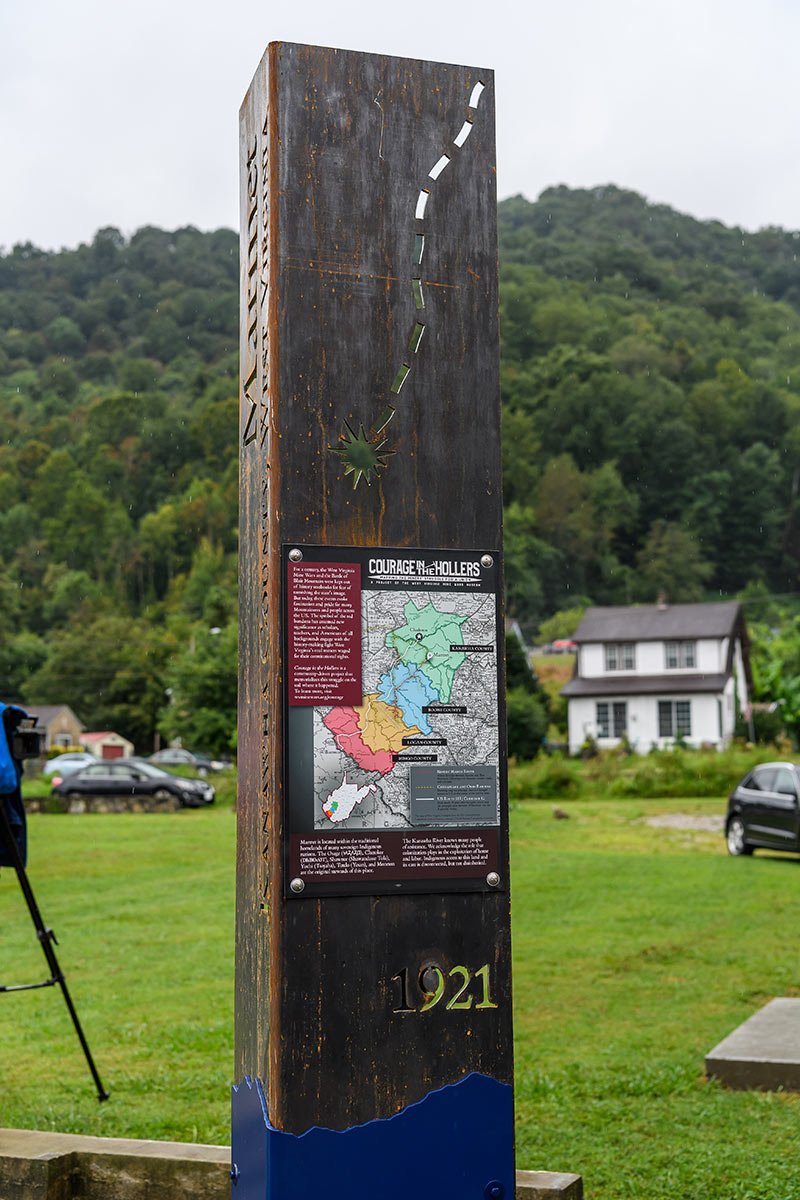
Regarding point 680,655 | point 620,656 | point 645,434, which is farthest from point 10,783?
point 645,434

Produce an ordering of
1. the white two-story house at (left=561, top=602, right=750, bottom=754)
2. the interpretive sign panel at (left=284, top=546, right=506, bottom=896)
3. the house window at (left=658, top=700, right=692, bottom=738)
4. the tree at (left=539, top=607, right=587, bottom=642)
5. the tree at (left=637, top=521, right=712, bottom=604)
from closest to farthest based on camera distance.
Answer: the interpretive sign panel at (left=284, top=546, right=506, bottom=896), the white two-story house at (left=561, top=602, right=750, bottom=754), the house window at (left=658, top=700, right=692, bottom=738), the tree at (left=539, top=607, right=587, bottom=642), the tree at (left=637, top=521, right=712, bottom=604)

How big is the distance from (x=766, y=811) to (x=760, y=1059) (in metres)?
13.1

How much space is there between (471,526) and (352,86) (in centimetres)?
123

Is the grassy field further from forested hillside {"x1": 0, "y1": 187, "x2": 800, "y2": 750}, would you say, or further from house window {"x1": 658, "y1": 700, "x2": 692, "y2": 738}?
forested hillside {"x1": 0, "y1": 187, "x2": 800, "y2": 750}

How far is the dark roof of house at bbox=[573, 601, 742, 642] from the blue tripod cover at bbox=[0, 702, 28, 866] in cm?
5150

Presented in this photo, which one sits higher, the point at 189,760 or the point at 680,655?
the point at 680,655

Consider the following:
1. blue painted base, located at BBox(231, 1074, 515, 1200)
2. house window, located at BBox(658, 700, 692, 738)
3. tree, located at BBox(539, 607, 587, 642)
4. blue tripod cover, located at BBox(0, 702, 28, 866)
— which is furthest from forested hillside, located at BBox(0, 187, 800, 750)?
blue painted base, located at BBox(231, 1074, 515, 1200)

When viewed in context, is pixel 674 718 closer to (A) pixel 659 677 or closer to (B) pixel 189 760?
(A) pixel 659 677

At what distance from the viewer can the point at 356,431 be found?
3.82m

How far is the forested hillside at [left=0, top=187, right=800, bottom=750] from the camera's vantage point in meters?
93.9

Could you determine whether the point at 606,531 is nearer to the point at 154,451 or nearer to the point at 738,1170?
the point at 154,451

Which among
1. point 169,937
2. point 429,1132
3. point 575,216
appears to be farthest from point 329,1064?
point 575,216

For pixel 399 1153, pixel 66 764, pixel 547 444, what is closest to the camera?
pixel 399 1153

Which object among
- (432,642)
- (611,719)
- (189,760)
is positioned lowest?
A: (189,760)
